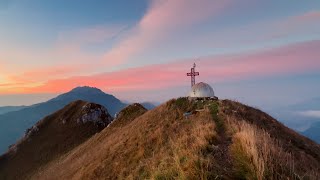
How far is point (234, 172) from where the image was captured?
976 cm

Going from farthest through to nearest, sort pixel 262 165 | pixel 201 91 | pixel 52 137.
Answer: pixel 52 137 → pixel 201 91 → pixel 262 165

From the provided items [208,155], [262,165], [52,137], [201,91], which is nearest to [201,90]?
[201,91]

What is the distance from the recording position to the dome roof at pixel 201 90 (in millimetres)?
51003

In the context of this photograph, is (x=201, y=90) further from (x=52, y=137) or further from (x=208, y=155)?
(x=52, y=137)

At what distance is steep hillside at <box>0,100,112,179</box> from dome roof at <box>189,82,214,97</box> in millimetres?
39636

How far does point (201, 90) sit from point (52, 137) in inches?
1981

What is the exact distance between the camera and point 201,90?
51.3 metres

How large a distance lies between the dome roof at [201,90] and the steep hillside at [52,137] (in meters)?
39.6

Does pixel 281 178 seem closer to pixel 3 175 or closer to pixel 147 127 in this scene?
pixel 147 127

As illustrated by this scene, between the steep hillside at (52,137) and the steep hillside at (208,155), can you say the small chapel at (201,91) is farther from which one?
the steep hillside at (52,137)

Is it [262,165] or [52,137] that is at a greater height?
[262,165]

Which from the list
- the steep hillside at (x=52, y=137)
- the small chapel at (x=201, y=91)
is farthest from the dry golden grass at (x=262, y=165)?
the steep hillside at (x=52, y=137)

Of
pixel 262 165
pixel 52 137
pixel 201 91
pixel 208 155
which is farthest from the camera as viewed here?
pixel 52 137

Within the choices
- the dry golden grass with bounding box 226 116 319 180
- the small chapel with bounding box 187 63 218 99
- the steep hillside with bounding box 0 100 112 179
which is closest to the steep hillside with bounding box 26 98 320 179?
the dry golden grass with bounding box 226 116 319 180
